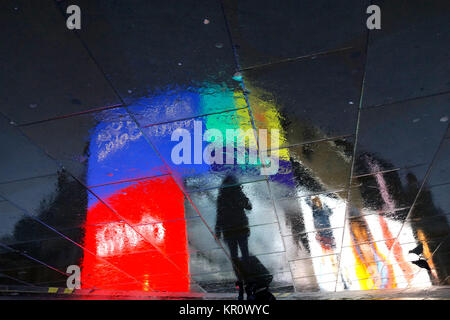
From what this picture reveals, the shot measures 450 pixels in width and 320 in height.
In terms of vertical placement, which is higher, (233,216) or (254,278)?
(233,216)

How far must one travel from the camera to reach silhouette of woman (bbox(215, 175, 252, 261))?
3.70 m

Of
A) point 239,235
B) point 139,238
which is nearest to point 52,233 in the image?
point 139,238

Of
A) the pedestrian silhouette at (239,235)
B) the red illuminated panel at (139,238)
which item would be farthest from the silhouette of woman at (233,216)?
the red illuminated panel at (139,238)

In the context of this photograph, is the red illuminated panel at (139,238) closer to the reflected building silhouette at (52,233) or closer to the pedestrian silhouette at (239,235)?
the reflected building silhouette at (52,233)

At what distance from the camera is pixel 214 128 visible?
2787 millimetres

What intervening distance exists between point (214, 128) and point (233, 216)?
1808mm

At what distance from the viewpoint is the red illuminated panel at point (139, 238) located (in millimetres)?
3721

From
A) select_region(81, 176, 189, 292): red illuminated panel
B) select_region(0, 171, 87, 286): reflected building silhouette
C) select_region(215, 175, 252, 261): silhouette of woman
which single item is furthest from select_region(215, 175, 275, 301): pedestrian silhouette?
select_region(0, 171, 87, 286): reflected building silhouette

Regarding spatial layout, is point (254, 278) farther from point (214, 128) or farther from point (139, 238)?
point (214, 128)

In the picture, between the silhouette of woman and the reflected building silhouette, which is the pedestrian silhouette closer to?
the silhouette of woman

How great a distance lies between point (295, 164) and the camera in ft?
11.1

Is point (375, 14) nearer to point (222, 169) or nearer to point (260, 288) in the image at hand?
point (222, 169)

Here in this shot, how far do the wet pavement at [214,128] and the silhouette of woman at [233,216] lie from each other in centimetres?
3
